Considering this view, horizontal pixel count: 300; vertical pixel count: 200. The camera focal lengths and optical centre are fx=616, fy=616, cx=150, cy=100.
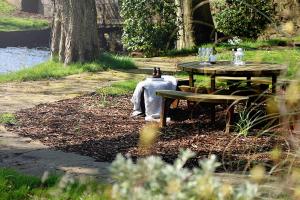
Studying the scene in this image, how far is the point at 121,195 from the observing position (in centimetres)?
215

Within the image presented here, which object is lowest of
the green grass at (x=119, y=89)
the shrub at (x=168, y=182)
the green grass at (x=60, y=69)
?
the green grass at (x=119, y=89)

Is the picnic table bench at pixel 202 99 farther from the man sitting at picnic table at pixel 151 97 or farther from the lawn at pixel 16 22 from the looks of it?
the lawn at pixel 16 22

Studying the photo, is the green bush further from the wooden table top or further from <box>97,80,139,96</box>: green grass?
the wooden table top

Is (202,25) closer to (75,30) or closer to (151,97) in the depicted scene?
(75,30)

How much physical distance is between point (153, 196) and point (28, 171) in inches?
129

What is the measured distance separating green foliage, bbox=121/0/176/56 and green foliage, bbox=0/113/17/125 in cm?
1028

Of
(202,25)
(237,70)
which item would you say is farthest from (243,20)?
(237,70)

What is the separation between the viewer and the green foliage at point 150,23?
18.1 metres

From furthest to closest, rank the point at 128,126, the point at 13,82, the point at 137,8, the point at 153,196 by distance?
the point at 137,8 < the point at 13,82 < the point at 128,126 < the point at 153,196

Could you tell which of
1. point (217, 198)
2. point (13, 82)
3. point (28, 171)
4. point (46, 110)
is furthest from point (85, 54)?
point (217, 198)

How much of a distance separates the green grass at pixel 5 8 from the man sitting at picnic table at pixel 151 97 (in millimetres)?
37468

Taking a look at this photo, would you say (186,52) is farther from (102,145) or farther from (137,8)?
(102,145)

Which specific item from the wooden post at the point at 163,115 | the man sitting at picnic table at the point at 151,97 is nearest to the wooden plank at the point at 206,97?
the wooden post at the point at 163,115

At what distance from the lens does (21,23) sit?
124 ft
